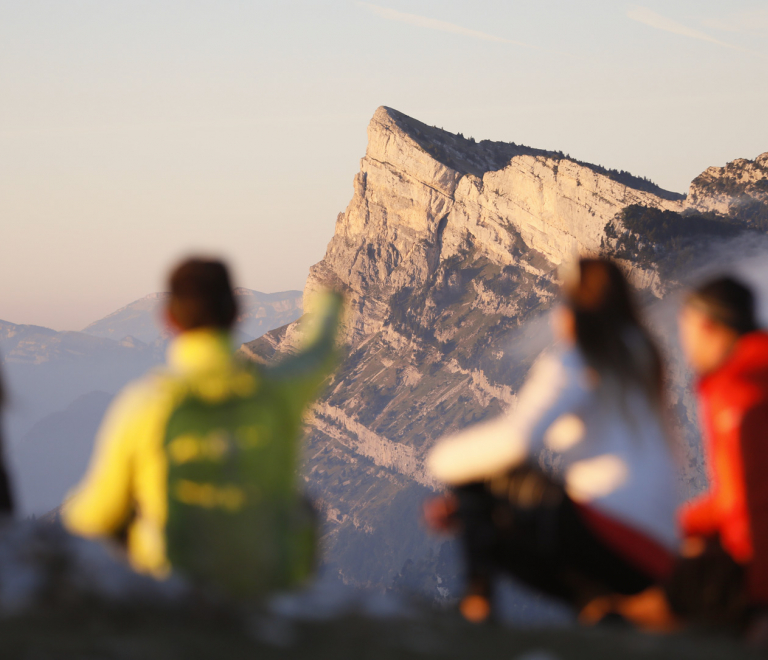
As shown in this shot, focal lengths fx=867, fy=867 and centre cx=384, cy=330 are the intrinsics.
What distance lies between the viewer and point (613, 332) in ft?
22.7

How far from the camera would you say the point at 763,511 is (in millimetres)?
6648

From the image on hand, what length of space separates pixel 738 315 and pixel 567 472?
190 centimetres

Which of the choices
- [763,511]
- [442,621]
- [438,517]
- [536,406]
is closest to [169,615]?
[442,621]

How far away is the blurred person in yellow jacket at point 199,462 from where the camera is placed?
608cm

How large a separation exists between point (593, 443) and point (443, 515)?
4.38 feet

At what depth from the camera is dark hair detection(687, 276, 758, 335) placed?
707 centimetres

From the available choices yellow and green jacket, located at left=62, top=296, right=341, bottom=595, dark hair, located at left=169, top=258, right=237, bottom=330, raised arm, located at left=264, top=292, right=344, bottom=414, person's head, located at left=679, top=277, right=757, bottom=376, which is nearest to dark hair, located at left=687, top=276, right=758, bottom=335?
person's head, located at left=679, top=277, right=757, bottom=376

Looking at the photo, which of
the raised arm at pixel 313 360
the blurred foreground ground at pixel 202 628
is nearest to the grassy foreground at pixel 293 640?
the blurred foreground ground at pixel 202 628

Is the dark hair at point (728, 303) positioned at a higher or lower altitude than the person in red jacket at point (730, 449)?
higher

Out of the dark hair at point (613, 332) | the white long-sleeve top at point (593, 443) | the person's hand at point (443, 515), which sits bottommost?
the person's hand at point (443, 515)

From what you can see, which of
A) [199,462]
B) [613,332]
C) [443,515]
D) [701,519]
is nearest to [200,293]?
[199,462]

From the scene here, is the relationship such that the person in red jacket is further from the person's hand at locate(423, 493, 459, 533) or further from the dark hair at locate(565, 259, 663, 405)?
the person's hand at locate(423, 493, 459, 533)

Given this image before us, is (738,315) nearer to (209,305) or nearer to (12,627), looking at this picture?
(209,305)

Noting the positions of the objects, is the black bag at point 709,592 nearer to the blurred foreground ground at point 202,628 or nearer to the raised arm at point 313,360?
the blurred foreground ground at point 202,628
